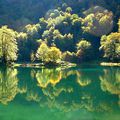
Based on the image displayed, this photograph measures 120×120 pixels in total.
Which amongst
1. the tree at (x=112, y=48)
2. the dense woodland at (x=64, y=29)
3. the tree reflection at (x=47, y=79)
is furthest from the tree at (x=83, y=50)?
the tree reflection at (x=47, y=79)

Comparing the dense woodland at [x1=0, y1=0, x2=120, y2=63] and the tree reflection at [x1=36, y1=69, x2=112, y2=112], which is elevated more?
the dense woodland at [x1=0, y1=0, x2=120, y2=63]

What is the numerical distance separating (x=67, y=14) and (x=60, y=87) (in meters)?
98.5

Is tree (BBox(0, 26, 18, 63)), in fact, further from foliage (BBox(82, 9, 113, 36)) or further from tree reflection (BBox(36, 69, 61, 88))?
foliage (BBox(82, 9, 113, 36))

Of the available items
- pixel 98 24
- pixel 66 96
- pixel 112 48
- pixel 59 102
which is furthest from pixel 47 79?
pixel 98 24

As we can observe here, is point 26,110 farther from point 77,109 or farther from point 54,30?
A: point 54,30

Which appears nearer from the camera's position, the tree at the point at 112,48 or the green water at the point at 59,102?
the green water at the point at 59,102

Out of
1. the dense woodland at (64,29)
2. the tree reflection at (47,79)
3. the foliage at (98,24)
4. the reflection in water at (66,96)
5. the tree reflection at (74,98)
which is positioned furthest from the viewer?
the foliage at (98,24)

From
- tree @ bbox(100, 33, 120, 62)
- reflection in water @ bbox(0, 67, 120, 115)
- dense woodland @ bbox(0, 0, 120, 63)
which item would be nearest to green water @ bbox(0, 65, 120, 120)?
reflection in water @ bbox(0, 67, 120, 115)

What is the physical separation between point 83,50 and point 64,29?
2145cm

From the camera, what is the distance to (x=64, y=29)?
13500cm

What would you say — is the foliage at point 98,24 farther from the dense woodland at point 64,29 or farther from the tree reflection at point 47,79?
the tree reflection at point 47,79

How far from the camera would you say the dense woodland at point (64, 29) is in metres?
106

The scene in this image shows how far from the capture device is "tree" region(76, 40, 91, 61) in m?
115

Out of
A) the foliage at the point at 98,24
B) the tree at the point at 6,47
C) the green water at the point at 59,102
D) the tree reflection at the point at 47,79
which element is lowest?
the green water at the point at 59,102
